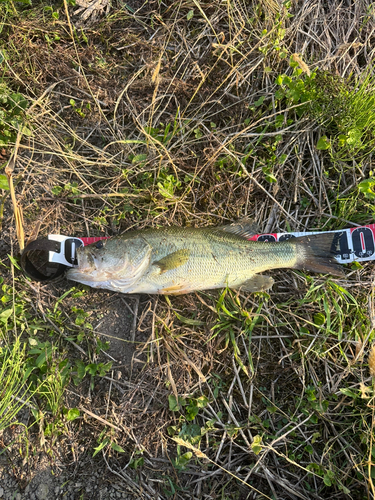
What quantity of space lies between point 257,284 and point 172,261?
887 millimetres

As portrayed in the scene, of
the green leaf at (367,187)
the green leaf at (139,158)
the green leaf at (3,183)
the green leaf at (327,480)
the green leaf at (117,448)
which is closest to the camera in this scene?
the green leaf at (327,480)

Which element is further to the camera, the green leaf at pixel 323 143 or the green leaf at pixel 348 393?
the green leaf at pixel 323 143

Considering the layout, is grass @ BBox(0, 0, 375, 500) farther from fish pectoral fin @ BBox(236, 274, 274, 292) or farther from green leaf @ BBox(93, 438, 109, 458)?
fish pectoral fin @ BBox(236, 274, 274, 292)

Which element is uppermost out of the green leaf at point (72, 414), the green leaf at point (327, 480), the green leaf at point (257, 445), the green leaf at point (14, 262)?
the green leaf at point (14, 262)

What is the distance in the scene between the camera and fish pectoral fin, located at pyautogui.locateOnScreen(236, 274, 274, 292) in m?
3.10

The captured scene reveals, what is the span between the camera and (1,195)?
331 centimetres

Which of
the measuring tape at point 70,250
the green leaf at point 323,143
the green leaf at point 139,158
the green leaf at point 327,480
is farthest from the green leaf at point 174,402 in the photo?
the green leaf at point 323,143

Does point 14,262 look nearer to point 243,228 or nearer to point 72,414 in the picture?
point 72,414

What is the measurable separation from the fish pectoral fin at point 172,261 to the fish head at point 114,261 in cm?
13

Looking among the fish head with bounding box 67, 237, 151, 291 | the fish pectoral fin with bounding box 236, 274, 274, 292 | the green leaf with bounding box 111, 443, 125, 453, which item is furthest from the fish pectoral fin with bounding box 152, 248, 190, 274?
the green leaf with bounding box 111, 443, 125, 453

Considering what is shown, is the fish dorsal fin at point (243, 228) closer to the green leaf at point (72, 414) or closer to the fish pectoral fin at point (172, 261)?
the fish pectoral fin at point (172, 261)

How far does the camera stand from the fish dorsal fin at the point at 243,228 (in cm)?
328

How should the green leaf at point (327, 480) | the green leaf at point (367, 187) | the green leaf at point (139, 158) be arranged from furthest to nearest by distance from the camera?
the green leaf at point (139, 158)
the green leaf at point (367, 187)
the green leaf at point (327, 480)

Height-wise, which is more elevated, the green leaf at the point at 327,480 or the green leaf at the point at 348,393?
the green leaf at the point at 348,393
